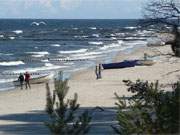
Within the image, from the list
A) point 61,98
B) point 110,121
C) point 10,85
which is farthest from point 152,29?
point 10,85

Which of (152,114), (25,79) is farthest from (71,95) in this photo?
(152,114)

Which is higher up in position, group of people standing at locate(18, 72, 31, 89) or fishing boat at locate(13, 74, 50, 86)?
group of people standing at locate(18, 72, 31, 89)

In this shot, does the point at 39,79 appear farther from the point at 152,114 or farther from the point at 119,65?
the point at 152,114

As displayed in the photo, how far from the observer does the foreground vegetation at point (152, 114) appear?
7500 mm

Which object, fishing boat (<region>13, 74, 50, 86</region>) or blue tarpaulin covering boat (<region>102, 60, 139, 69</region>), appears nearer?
fishing boat (<region>13, 74, 50, 86</region>)

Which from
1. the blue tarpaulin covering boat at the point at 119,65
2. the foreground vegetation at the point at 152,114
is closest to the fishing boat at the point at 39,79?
the blue tarpaulin covering boat at the point at 119,65

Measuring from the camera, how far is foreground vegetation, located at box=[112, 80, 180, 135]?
7.50 meters

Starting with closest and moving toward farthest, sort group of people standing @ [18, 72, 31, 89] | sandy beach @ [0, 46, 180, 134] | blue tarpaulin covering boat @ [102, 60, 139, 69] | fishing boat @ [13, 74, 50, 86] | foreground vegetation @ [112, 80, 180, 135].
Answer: foreground vegetation @ [112, 80, 180, 135] → sandy beach @ [0, 46, 180, 134] → group of people standing @ [18, 72, 31, 89] → fishing boat @ [13, 74, 50, 86] → blue tarpaulin covering boat @ [102, 60, 139, 69]

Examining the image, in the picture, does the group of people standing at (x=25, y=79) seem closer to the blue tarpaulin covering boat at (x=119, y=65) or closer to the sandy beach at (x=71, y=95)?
the sandy beach at (x=71, y=95)

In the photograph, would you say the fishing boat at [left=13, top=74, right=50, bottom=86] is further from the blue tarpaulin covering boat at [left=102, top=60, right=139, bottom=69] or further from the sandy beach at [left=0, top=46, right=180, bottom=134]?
the blue tarpaulin covering boat at [left=102, top=60, right=139, bottom=69]

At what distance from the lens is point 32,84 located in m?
38.6

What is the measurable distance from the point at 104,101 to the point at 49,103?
16767 millimetres

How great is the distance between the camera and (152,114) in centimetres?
808

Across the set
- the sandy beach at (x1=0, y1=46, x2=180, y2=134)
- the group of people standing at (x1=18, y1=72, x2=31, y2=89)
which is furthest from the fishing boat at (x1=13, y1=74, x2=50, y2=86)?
the group of people standing at (x1=18, y1=72, x2=31, y2=89)
